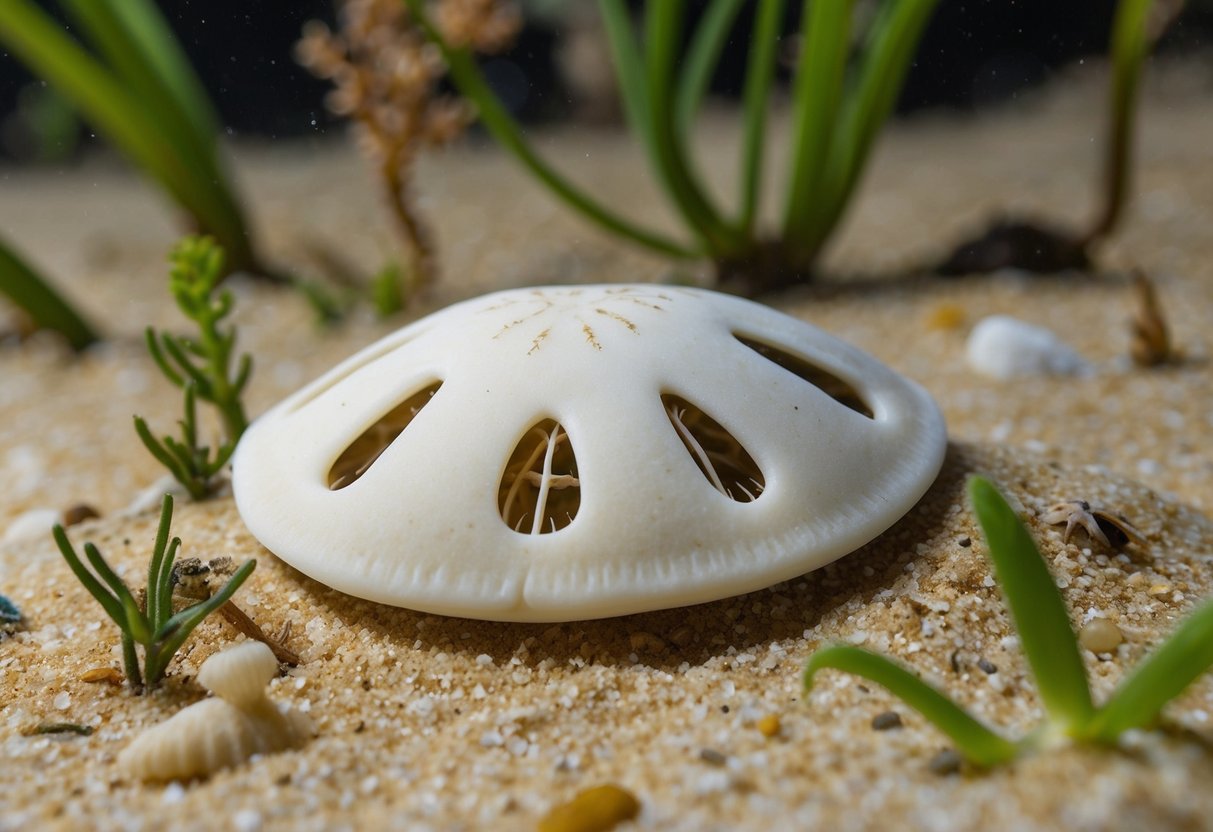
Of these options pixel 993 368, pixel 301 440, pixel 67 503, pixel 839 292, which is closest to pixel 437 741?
pixel 301 440

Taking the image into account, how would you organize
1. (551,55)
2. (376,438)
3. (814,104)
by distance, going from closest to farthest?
(376,438), (814,104), (551,55)

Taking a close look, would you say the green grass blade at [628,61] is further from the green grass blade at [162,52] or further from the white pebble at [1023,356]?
the green grass blade at [162,52]

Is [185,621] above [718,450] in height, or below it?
above

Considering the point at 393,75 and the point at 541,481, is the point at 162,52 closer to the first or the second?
the point at 393,75

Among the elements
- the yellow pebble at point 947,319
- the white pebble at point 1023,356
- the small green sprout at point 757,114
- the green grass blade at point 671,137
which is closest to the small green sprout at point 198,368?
the small green sprout at point 757,114

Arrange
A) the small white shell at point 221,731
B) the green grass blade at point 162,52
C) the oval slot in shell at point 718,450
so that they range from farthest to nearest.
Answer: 1. the green grass blade at point 162,52
2. the oval slot in shell at point 718,450
3. the small white shell at point 221,731

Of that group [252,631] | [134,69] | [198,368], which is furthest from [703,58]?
[252,631]
